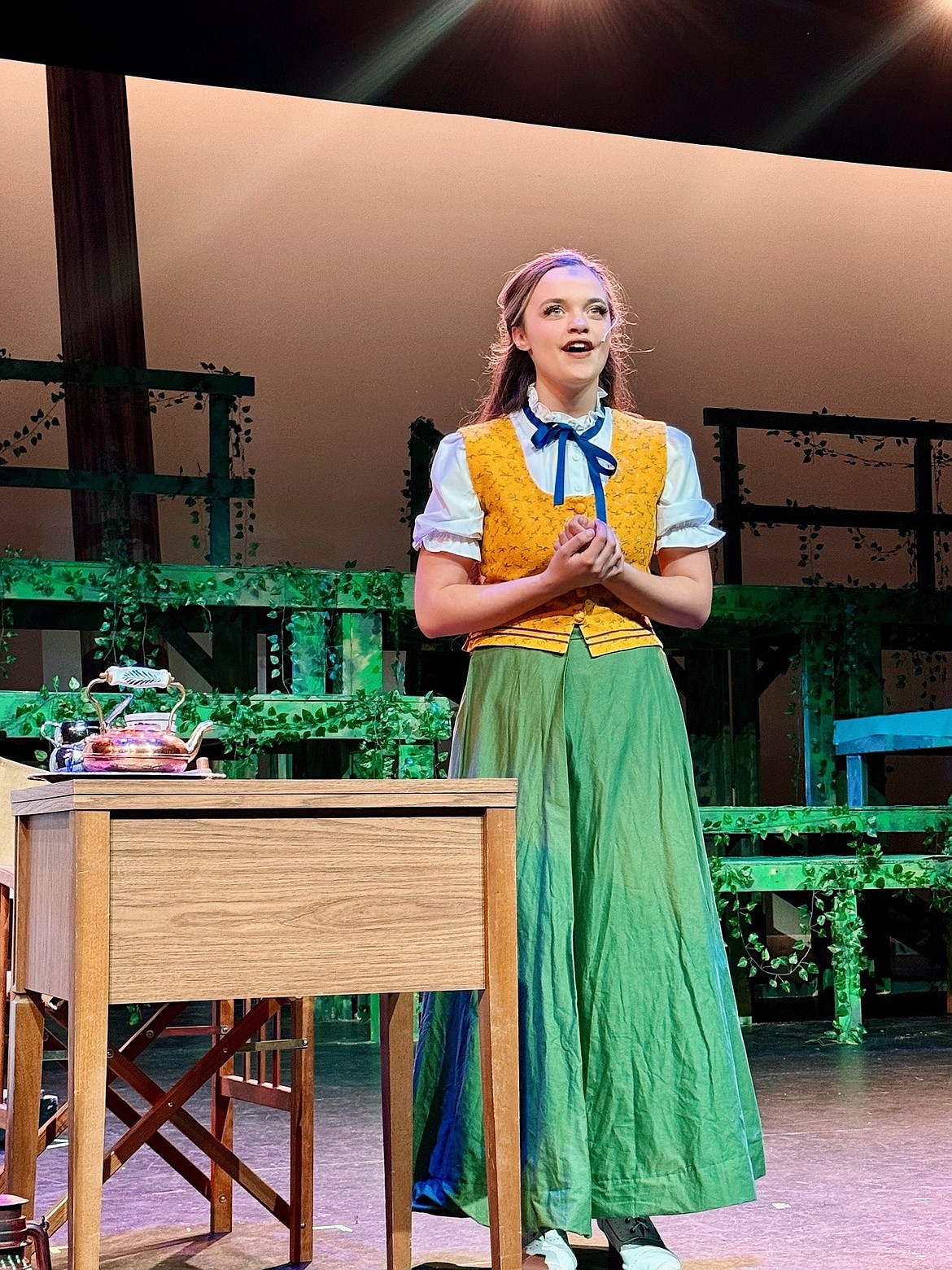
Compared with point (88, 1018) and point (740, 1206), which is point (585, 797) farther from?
point (740, 1206)

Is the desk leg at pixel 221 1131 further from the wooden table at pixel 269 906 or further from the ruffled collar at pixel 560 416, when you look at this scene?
the ruffled collar at pixel 560 416

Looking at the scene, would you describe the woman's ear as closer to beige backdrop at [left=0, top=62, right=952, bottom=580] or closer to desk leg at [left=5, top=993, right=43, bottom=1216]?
desk leg at [left=5, top=993, right=43, bottom=1216]

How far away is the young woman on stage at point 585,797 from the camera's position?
Result: 7.26 feet

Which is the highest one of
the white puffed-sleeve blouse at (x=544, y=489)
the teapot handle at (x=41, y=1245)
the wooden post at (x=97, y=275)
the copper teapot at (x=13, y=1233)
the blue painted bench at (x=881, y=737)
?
the wooden post at (x=97, y=275)

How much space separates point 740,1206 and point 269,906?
1.48 meters

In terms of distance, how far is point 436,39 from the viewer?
4949 mm

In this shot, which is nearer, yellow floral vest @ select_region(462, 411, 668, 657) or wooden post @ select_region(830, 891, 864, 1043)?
yellow floral vest @ select_region(462, 411, 668, 657)

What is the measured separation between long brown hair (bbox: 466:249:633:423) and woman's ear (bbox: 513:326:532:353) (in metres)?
0.01

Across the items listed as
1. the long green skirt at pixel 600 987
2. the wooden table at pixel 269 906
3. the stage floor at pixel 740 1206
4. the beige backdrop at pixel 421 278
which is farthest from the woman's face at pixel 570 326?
the beige backdrop at pixel 421 278

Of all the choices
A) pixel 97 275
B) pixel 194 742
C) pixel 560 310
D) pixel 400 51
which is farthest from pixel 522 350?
pixel 97 275

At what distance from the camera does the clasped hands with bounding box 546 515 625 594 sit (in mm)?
2182

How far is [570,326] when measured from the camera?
7.91ft

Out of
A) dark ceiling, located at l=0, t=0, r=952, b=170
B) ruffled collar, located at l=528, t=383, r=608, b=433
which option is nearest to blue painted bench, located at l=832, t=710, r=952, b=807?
dark ceiling, located at l=0, t=0, r=952, b=170

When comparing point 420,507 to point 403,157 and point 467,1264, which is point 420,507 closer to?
point 403,157
